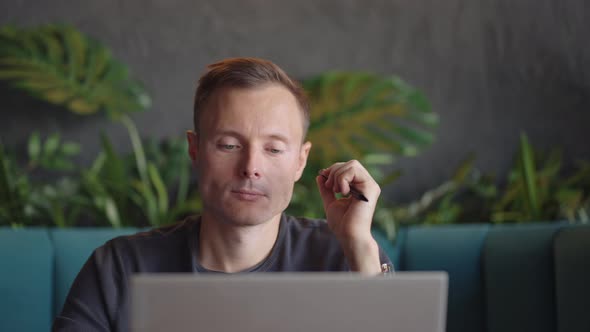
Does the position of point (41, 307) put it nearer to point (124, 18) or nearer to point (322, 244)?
point (322, 244)

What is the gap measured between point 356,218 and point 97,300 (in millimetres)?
551

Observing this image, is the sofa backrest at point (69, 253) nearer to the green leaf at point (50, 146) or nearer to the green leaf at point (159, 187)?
the green leaf at point (159, 187)

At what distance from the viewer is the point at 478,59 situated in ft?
10.6

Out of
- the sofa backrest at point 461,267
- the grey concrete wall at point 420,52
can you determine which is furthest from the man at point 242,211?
the grey concrete wall at point 420,52

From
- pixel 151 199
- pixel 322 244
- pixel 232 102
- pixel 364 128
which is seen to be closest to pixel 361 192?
pixel 322 244

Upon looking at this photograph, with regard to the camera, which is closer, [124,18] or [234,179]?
[234,179]

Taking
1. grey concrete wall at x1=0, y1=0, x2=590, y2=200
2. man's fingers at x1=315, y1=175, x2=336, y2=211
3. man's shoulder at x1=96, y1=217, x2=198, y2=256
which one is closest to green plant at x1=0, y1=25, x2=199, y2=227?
grey concrete wall at x1=0, y1=0, x2=590, y2=200

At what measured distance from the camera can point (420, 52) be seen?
3.23 metres

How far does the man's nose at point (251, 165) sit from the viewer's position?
54.1 inches

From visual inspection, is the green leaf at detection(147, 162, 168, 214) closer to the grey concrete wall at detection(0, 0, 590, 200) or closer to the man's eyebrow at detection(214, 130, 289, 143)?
the grey concrete wall at detection(0, 0, 590, 200)

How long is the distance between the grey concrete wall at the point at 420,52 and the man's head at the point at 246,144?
169 cm

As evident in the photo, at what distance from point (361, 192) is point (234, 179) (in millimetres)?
273

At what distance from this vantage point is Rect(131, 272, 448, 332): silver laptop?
0.76m

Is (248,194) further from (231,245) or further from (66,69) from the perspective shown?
(66,69)
